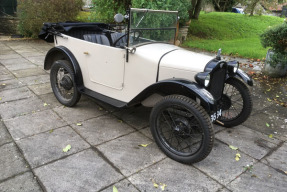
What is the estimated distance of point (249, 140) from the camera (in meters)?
3.32

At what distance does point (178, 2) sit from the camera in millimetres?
8078

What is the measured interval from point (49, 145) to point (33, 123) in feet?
2.20

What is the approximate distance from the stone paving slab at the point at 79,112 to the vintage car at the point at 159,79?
0.13 meters

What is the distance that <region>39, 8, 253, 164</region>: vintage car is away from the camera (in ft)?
8.70

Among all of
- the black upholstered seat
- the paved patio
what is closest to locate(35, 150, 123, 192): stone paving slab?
the paved patio

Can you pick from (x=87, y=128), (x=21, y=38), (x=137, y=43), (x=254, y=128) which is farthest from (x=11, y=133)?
(x=21, y=38)

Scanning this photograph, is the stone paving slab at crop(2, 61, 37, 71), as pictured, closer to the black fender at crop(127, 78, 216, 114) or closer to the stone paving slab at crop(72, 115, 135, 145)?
the stone paving slab at crop(72, 115, 135, 145)

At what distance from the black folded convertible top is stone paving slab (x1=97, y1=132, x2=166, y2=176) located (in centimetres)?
209

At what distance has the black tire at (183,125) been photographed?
2.47m

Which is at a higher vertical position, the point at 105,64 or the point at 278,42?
the point at 278,42

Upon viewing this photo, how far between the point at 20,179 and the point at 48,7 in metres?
7.99

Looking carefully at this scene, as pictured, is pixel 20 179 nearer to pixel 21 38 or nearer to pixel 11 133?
pixel 11 133

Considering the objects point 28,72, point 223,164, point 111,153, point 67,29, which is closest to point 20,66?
point 28,72

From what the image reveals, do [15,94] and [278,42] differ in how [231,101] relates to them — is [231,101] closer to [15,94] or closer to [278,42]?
[278,42]
